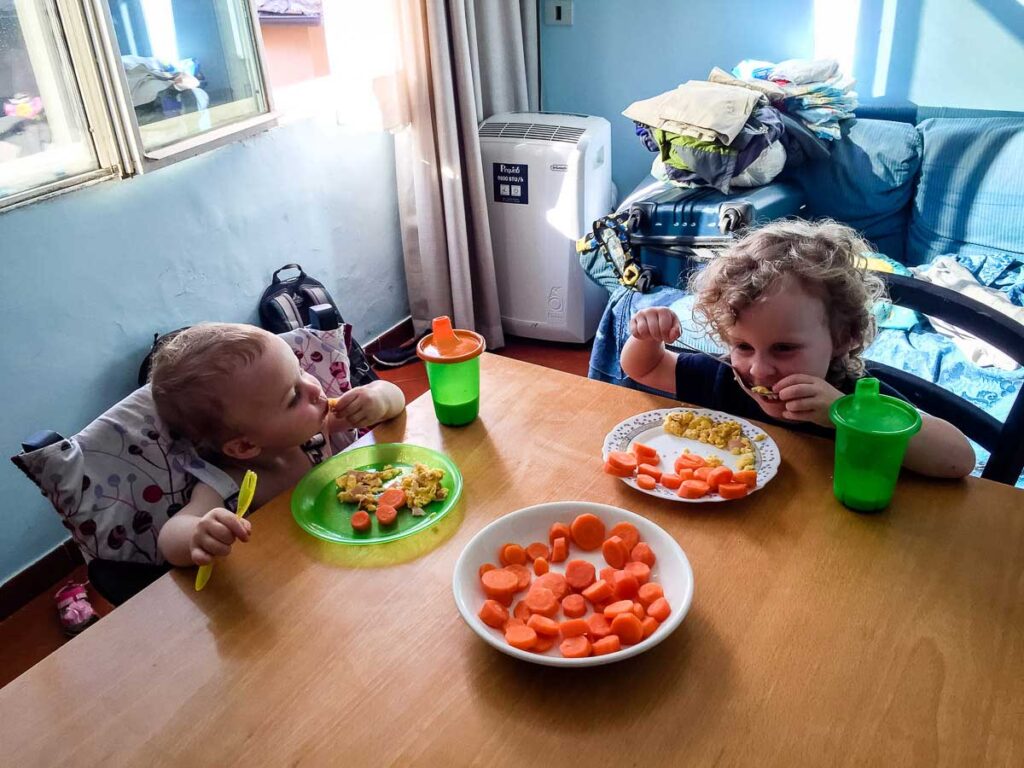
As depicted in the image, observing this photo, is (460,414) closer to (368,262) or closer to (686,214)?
(686,214)

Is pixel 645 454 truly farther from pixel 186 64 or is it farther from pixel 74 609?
pixel 186 64

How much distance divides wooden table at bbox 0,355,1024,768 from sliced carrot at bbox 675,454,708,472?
66mm

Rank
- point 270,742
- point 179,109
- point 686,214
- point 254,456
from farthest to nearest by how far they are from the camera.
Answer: point 686,214, point 179,109, point 254,456, point 270,742

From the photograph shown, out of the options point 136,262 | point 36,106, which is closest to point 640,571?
point 136,262

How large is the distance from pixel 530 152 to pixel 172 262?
1.33 meters

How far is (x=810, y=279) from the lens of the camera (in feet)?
4.10

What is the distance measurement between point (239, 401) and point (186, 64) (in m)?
1.49

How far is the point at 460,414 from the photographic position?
126 cm

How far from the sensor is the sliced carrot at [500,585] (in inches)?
36.0

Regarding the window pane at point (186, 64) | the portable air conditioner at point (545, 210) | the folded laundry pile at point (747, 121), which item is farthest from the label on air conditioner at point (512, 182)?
the window pane at point (186, 64)

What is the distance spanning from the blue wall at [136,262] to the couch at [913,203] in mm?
974

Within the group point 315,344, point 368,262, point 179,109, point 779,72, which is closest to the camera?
point 315,344

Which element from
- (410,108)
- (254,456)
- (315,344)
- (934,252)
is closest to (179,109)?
(410,108)

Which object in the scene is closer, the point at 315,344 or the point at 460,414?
the point at 460,414
